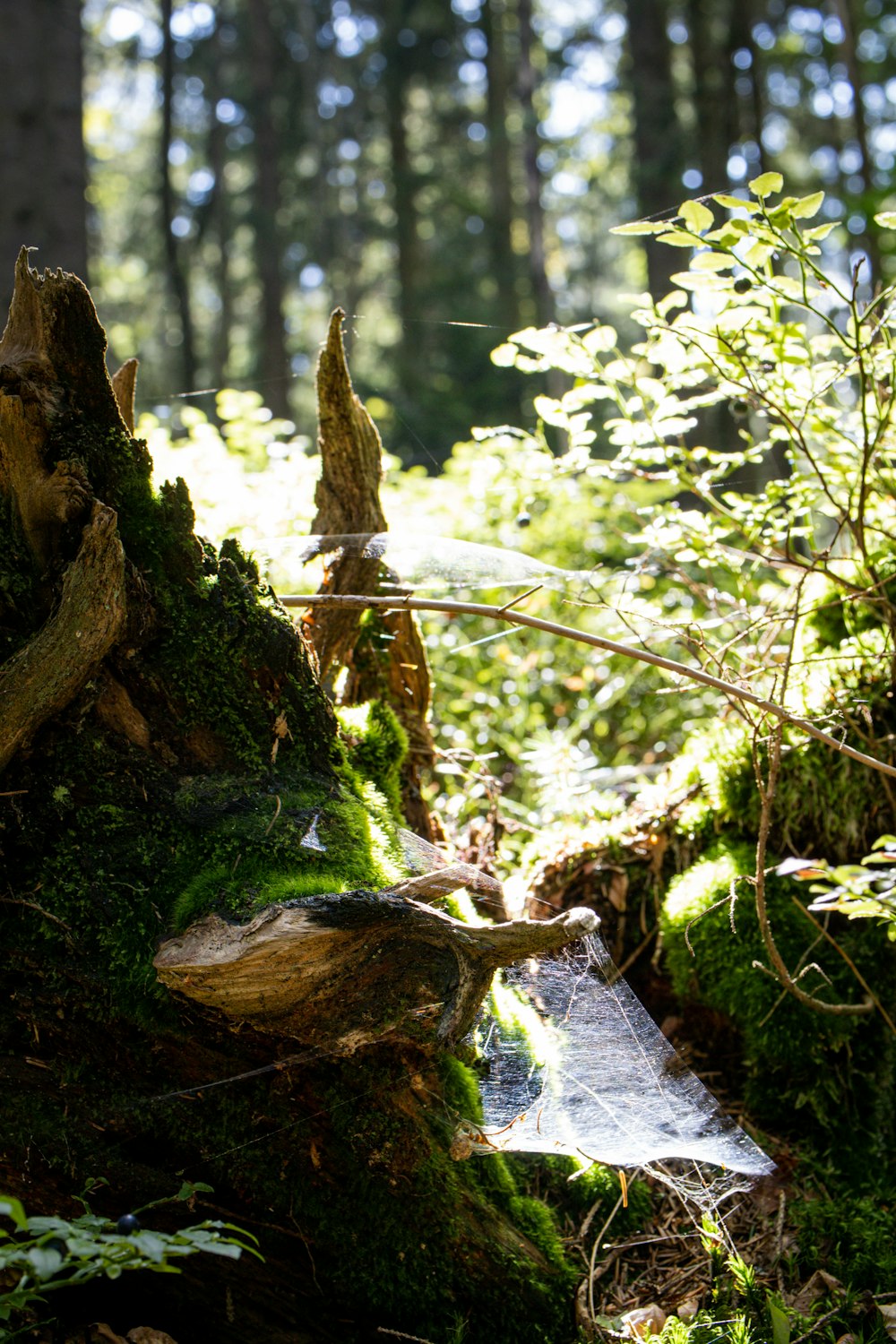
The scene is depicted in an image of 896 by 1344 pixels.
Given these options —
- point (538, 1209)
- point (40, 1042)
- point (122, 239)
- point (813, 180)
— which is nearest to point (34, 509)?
point (40, 1042)

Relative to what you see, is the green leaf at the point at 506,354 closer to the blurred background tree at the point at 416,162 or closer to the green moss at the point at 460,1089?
the green moss at the point at 460,1089

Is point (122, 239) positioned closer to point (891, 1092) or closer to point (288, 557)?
point (288, 557)

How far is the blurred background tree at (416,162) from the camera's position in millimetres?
13164

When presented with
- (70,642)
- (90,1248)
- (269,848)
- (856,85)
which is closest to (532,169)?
(856,85)

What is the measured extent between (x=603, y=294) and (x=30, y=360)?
26591mm

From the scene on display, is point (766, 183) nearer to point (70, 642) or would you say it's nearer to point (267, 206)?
point (70, 642)

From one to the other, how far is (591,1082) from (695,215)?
2.27m

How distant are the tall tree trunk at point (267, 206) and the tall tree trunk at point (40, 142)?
7.96 metres

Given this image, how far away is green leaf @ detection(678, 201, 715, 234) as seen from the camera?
2344mm

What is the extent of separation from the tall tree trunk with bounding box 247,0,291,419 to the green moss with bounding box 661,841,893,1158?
41.9ft

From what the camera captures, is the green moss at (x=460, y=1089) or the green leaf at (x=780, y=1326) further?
the green moss at (x=460, y=1089)

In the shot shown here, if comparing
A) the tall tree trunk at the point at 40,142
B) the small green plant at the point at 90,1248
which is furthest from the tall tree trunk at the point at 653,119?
the small green plant at the point at 90,1248

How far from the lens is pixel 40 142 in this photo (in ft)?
19.9

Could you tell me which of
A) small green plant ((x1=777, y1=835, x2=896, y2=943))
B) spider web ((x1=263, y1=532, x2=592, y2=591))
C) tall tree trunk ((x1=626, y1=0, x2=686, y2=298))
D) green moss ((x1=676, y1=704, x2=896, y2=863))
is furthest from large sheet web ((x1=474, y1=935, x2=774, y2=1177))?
tall tree trunk ((x1=626, y1=0, x2=686, y2=298))
